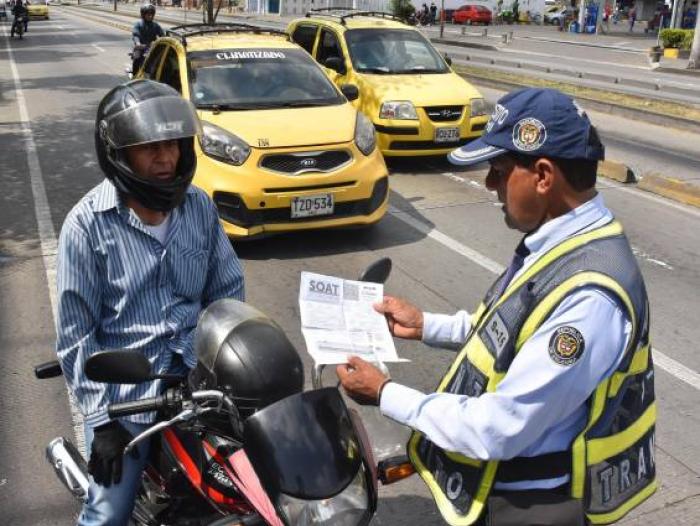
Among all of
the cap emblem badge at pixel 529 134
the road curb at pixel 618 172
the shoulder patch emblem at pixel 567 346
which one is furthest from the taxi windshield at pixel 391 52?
the shoulder patch emblem at pixel 567 346

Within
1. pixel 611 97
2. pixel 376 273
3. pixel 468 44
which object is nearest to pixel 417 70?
pixel 611 97

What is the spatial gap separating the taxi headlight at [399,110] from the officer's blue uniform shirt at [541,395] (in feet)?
26.9

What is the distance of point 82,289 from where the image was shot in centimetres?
229

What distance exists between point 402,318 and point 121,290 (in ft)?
2.97

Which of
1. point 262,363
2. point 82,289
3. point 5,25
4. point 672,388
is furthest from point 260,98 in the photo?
point 5,25

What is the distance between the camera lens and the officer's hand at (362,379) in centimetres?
196

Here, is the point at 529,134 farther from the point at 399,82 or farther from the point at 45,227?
the point at 399,82

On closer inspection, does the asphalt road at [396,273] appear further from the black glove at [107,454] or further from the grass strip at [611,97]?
the grass strip at [611,97]

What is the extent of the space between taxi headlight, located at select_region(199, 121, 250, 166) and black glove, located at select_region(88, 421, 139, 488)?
4457mm

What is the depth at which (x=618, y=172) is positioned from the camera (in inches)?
393

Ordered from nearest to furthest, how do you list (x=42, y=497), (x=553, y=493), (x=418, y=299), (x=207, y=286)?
(x=553, y=493), (x=207, y=286), (x=42, y=497), (x=418, y=299)

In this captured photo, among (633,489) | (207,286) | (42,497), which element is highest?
(207,286)

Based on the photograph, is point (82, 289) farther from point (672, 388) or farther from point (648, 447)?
point (672, 388)

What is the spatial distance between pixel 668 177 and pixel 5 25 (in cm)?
4843
